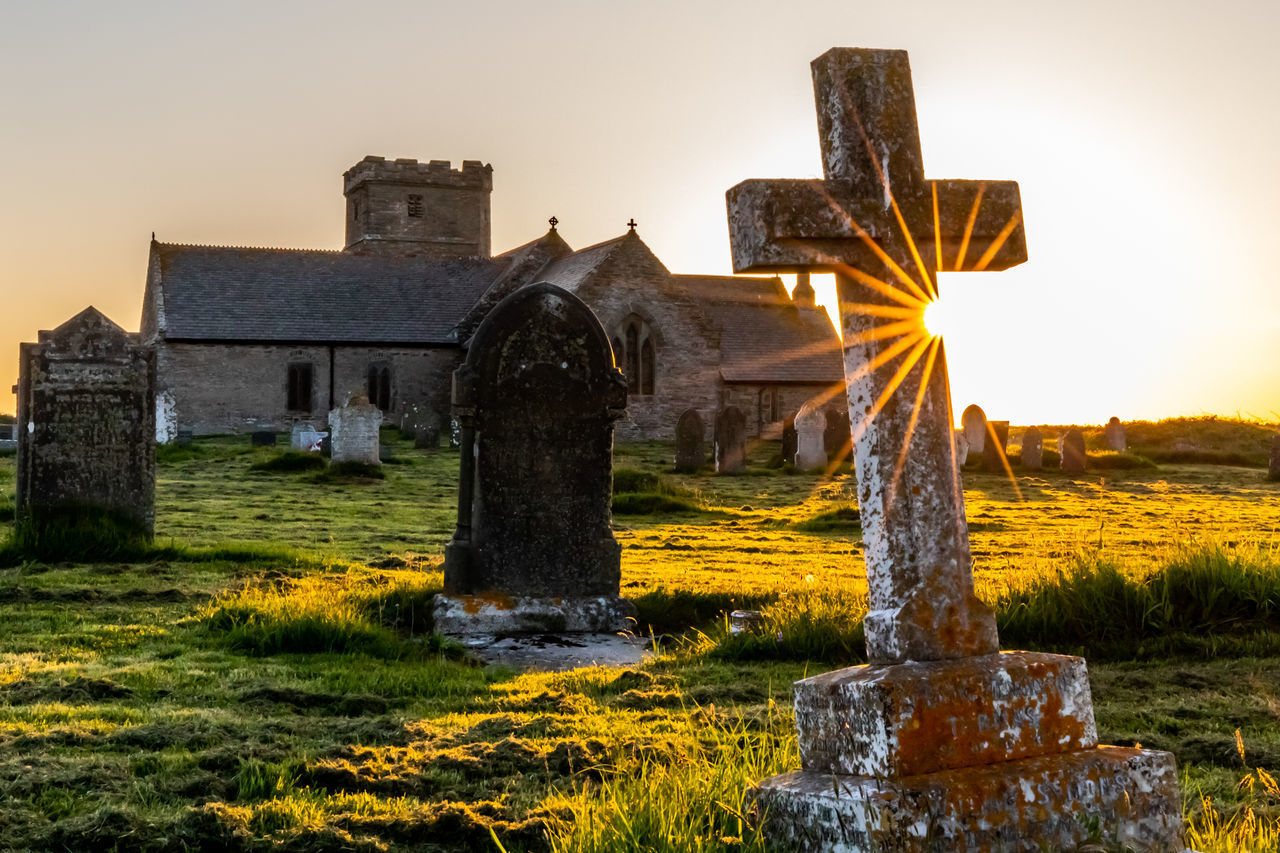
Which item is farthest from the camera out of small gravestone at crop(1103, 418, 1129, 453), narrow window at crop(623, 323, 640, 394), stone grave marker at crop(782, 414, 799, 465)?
narrow window at crop(623, 323, 640, 394)

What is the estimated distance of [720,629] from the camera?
8.29 meters

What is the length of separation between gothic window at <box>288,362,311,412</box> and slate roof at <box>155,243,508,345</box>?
97 centimetres

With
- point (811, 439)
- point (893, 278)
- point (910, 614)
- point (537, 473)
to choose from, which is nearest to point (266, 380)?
point (811, 439)

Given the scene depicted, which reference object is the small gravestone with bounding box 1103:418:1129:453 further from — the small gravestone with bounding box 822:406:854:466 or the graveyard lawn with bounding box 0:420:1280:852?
the graveyard lawn with bounding box 0:420:1280:852

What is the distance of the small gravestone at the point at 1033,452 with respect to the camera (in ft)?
86.3

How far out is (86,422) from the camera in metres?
11.7

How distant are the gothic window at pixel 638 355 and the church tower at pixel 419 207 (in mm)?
17395

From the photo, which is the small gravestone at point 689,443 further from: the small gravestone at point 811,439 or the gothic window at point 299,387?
the gothic window at point 299,387

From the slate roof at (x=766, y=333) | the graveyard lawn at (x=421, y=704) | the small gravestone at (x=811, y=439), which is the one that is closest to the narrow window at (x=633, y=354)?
the slate roof at (x=766, y=333)

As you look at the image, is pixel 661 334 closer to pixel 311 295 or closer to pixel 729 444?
pixel 311 295

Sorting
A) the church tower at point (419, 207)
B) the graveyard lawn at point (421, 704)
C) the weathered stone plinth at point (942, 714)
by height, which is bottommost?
the graveyard lawn at point (421, 704)

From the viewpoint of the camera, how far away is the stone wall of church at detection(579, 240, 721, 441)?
3778 centimetres

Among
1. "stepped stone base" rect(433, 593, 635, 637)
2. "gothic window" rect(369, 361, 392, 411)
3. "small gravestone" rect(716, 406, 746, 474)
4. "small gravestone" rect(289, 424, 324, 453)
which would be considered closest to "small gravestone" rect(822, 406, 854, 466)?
"small gravestone" rect(716, 406, 746, 474)

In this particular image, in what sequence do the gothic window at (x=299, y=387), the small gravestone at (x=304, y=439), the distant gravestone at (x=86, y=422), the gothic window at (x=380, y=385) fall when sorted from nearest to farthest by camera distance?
the distant gravestone at (x=86, y=422) → the small gravestone at (x=304, y=439) → the gothic window at (x=299, y=387) → the gothic window at (x=380, y=385)
